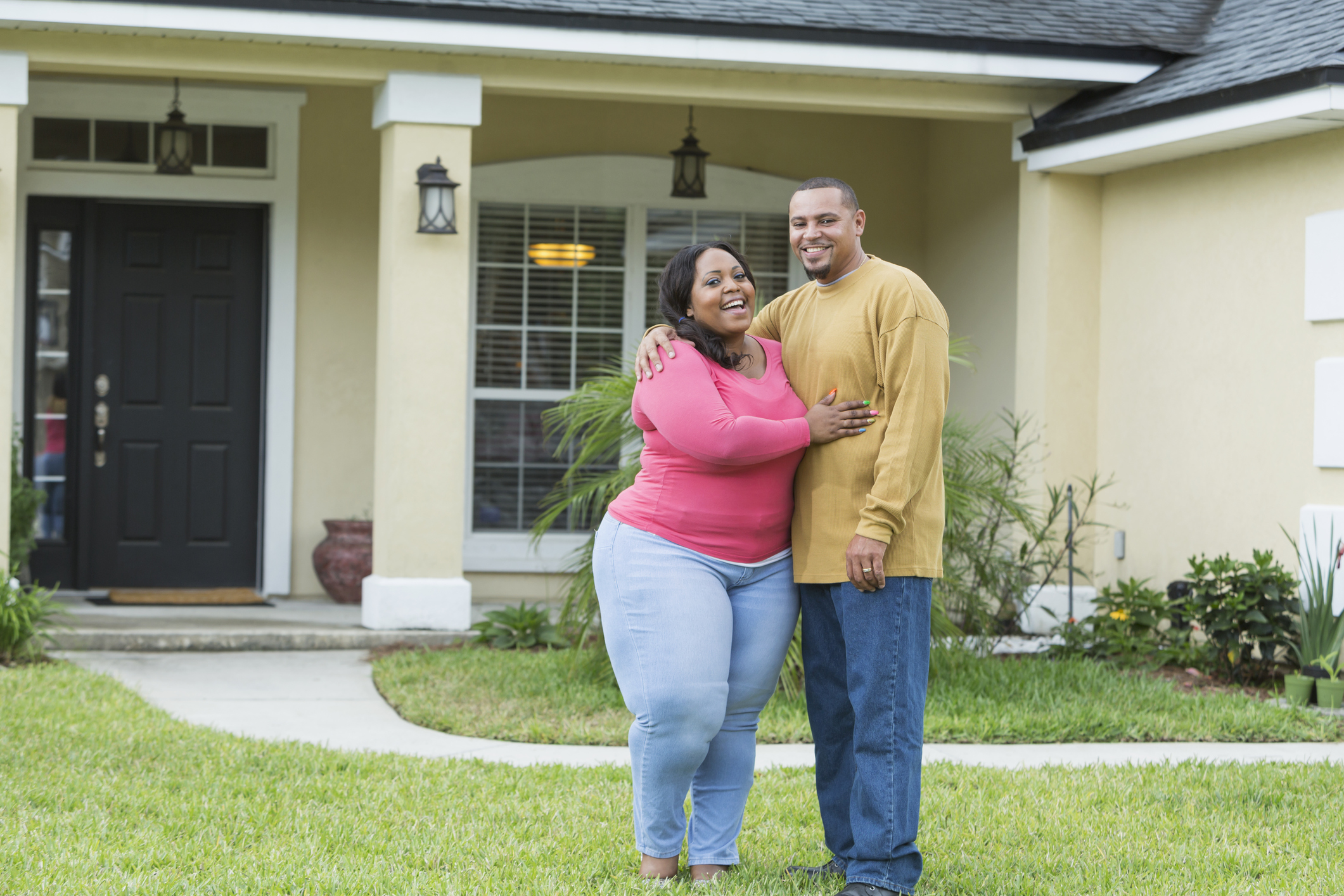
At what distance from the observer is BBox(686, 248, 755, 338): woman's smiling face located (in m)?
3.39

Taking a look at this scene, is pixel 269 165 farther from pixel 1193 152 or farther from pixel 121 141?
pixel 1193 152

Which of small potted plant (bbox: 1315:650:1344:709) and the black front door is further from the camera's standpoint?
the black front door

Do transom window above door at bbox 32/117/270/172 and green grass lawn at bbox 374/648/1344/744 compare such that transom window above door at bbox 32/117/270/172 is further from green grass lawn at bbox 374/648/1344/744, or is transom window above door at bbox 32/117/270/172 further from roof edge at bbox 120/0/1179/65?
green grass lawn at bbox 374/648/1344/744

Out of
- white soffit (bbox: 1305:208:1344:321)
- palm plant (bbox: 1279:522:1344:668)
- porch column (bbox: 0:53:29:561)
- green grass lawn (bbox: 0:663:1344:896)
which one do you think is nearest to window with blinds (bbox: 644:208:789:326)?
white soffit (bbox: 1305:208:1344:321)

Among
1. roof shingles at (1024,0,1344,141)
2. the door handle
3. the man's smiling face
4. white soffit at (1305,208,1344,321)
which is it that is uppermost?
roof shingles at (1024,0,1344,141)

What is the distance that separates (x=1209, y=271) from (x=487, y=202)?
4443mm

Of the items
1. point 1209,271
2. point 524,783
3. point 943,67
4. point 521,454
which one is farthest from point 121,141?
point 1209,271

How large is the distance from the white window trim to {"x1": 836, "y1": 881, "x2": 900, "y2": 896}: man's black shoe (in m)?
6.22

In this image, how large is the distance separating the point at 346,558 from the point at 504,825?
4.72 m

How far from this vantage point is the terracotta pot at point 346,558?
859 centimetres

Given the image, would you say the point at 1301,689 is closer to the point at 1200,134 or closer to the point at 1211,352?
the point at 1211,352

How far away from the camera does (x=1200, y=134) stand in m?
6.88

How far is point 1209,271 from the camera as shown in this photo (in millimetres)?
7379

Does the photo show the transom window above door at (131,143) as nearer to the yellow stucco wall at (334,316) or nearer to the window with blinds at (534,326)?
the yellow stucco wall at (334,316)
